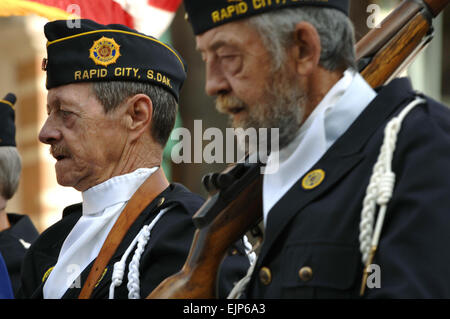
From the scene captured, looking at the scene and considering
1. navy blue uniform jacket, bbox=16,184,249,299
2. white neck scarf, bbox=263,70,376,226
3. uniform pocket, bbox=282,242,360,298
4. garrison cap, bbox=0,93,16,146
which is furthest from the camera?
garrison cap, bbox=0,93,16,146

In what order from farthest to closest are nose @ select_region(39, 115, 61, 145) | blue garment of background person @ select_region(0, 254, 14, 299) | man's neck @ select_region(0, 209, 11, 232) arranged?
man's neck @ select_region(0, 209, 11, 232) < blue garment of background person @ select_region(0, 254, 14, 299) < nose @ select_region(39, 115, 61, 145)

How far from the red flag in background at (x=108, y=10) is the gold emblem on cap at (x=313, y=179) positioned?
224 centimetres

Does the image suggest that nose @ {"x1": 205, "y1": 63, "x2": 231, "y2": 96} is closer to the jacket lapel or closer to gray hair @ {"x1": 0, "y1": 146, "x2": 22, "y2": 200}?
the jacket lapel

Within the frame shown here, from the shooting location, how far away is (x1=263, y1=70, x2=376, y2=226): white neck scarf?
2.52 metres

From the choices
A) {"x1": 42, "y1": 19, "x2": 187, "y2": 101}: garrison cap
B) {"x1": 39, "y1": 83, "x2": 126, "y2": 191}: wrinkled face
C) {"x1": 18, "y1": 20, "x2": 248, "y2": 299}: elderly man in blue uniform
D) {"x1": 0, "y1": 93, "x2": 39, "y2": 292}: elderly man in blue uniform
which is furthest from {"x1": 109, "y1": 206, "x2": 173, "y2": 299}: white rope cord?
{"x1": 0, "y1": 93, "x2": 39, "y2": 292}: elderly man in blue uniform

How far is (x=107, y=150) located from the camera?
148 inches

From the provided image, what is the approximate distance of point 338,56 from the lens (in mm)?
2617

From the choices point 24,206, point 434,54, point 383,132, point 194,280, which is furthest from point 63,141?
point 24,206

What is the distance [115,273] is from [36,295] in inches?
21.1

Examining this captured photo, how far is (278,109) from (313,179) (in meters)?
0.26

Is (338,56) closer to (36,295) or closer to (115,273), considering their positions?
(115,273)

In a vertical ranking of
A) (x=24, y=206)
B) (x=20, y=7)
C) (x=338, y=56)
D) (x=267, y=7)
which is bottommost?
(x=24, y=206)

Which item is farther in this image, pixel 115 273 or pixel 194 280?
pixel 115 273

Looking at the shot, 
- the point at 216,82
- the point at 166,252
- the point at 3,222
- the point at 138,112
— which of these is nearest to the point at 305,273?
the point at 216,82
